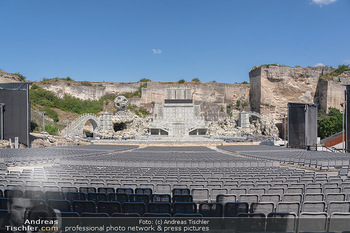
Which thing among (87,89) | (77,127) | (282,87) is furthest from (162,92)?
(77,127)

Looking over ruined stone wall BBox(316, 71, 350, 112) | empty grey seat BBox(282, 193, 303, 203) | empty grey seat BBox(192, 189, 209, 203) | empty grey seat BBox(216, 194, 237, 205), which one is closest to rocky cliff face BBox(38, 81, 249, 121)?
ruined stone wall BBox(316, 71, 350, 112)

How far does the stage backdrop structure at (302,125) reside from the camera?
2594 centimetres

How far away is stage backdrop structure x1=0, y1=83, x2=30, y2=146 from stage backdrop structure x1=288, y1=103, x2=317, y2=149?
31096 millimetres

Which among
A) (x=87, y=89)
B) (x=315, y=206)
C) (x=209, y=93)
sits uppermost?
(x=87, y=89)

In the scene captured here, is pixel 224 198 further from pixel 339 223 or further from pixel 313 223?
pixel 339 223

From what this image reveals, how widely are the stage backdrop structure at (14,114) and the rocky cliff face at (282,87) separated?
184 ft

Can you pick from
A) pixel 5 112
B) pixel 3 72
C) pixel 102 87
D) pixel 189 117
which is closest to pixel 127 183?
pixel 5 112

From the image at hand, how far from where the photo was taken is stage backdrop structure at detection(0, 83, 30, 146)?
26.9 metres

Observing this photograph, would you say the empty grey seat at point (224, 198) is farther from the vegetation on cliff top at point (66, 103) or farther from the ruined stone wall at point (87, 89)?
the ruined stone wall at point (87, 89)

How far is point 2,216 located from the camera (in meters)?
3.88

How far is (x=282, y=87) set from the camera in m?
64.6

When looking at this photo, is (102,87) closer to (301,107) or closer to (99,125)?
(99,125)

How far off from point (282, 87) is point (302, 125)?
41710mm

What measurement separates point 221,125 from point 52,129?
122ft
